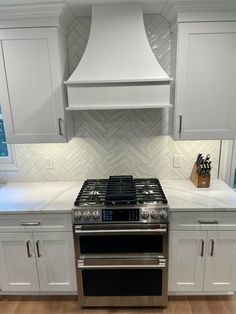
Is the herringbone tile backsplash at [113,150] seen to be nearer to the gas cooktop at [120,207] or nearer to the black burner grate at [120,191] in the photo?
the black burner grate at [120,191]

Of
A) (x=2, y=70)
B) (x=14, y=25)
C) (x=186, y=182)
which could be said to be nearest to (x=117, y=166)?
(x=186, y=182)

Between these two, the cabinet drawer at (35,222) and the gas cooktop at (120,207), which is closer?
the gas cooktop at (120,207)

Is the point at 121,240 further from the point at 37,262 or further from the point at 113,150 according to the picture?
the point at 113,150

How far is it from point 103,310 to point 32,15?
8.21 feet

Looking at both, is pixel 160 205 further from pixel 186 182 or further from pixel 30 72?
pixel 30 72

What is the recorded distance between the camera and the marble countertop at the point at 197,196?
1836mm

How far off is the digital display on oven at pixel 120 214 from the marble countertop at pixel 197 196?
11.7 inches

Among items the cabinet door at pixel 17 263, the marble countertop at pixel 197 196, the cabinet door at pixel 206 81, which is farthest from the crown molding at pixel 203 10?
the cabinet door at pixel 17 263

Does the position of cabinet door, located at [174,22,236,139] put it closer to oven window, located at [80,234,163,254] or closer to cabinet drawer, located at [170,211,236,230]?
cabinet drawer, located at [170,211,236,230]

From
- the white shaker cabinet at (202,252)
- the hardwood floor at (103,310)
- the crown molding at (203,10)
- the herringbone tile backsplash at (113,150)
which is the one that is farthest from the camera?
the herringbone tile backsplash at (113,150)

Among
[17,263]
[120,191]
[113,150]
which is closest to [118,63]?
[113,150]

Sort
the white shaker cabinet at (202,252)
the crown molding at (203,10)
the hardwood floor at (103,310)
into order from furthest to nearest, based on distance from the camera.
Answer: the hardwood floor at (103,310)
the white shaker cabinet at (202,252)
the crown molding at (203,10)

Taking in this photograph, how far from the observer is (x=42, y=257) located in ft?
6.43

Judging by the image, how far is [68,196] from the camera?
2088mm
